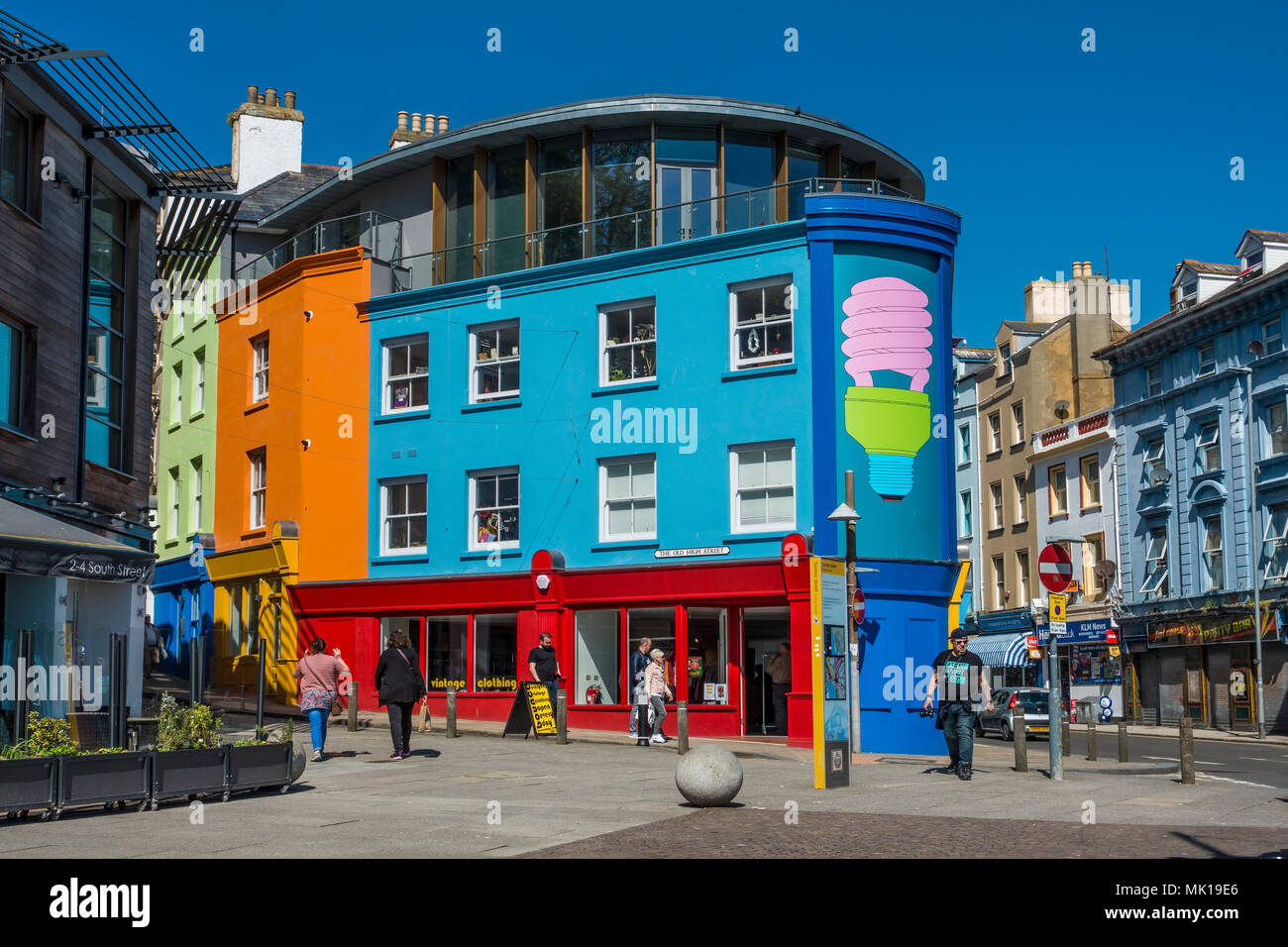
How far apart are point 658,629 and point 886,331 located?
24.3ft

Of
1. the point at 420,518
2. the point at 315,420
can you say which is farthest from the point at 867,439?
the point at 315,420

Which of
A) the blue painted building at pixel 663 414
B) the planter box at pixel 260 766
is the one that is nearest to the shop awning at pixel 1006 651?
the blue painted building at pixel 663 414

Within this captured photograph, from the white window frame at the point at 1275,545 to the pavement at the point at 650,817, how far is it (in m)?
22.4

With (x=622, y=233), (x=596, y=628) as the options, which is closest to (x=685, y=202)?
(x=622, y=233)

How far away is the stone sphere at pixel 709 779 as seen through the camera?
46.6ft

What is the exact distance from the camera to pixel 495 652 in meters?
29.9

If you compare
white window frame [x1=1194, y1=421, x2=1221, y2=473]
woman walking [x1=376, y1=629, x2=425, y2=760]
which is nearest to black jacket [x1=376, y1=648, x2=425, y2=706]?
woman walking [x1=376, y1=629, x2=425, y2=760]

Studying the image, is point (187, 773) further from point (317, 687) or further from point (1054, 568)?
point (1054, 568)

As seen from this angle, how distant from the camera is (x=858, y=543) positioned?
26875 mm

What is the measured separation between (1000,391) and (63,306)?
137ft

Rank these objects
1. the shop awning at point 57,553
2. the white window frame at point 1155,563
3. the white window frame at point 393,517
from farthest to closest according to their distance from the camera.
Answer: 1. the white window frame at point 1155,563
2. the white window frame at point 393,517
3. the shop awning at point 57,553

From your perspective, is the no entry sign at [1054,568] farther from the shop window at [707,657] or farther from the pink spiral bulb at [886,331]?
the shop window at [707,657]

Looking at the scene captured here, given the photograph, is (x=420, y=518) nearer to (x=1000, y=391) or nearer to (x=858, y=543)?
(x=858, y=543)

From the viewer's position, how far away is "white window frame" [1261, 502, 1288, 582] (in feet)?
130
